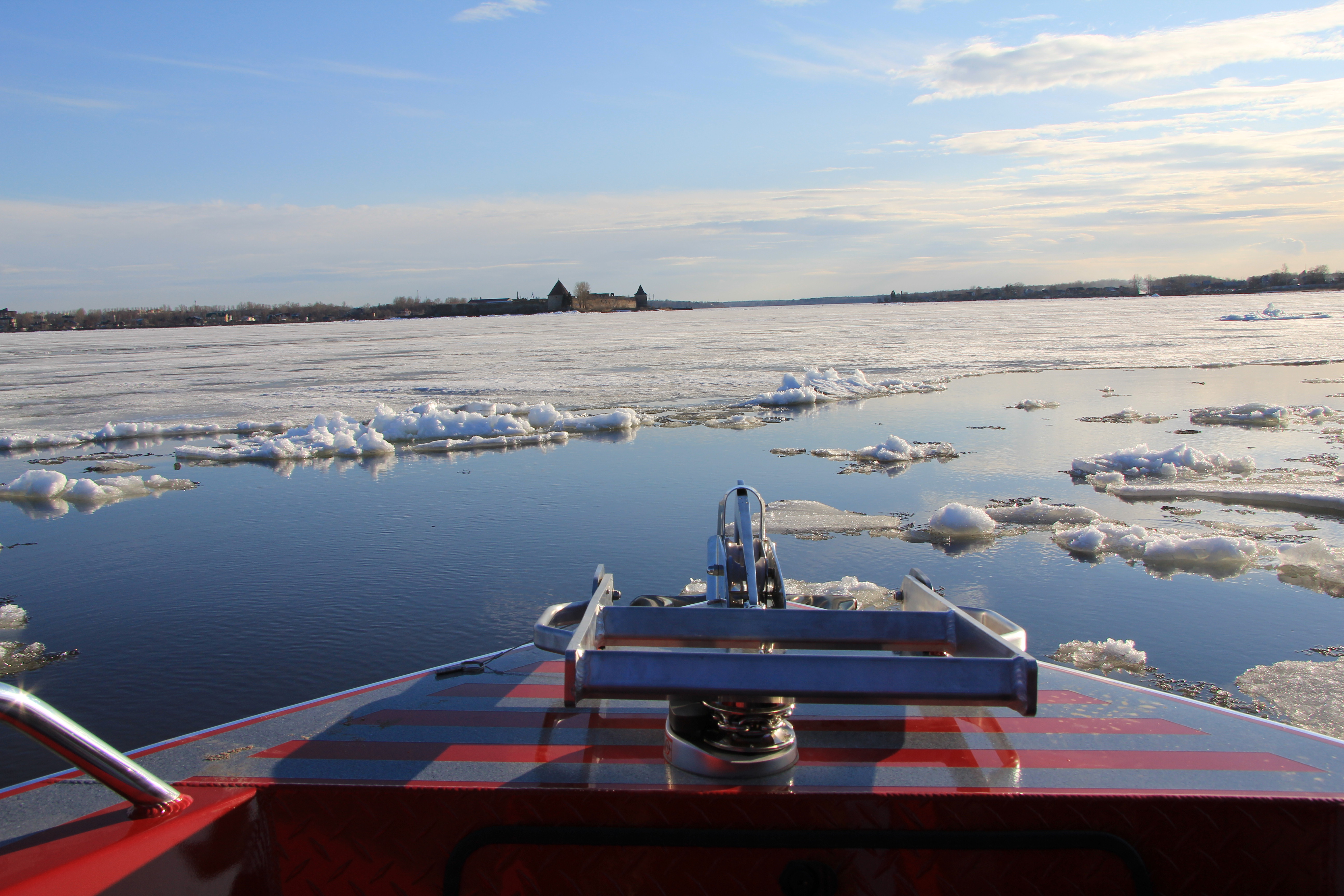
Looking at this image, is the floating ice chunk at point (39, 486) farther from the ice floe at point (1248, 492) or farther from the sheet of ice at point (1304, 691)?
the ice floe at point (1248, 492)

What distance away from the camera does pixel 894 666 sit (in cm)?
174

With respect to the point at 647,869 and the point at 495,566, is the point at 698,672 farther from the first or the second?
the point at 495,566

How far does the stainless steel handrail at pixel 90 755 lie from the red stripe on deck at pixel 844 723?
586mm

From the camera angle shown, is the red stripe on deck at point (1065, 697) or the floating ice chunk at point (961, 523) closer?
the red stripe on deck at point (1065, 697)

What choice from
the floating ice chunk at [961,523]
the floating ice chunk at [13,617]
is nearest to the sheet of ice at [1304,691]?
the floating ice chunk at [961,523]

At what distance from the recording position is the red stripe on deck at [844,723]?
87.5 inches

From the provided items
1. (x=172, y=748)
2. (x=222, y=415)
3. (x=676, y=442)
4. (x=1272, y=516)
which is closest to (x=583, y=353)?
(x=222, y=415)

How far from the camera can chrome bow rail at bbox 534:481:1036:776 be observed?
173 centimetres

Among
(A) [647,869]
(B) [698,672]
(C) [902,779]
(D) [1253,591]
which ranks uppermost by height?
(B) [698,672]

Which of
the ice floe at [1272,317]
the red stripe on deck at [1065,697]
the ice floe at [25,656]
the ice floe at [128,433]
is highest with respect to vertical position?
the ice floe at [1272,317]

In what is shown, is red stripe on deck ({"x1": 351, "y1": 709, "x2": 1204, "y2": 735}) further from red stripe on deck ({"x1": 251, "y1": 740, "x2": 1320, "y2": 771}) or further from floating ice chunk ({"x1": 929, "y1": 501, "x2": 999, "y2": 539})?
floating ice chunk ({"x1": 929, "y1": 501, "x2": 999, "y2": 539})

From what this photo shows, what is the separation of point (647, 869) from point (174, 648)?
409cm

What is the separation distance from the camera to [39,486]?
882cm

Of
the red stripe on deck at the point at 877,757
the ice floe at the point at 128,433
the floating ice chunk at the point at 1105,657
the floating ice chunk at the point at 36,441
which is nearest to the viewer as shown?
the red stripe on deck at the point at 877,757
